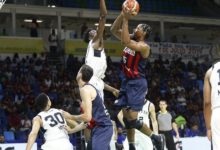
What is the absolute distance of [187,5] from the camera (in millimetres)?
35094

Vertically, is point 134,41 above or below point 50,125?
above

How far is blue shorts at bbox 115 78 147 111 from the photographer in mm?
9195

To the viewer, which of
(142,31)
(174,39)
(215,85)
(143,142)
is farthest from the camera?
(174,39)

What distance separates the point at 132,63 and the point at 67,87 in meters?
14.8

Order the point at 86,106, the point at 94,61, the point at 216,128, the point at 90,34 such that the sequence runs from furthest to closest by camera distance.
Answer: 1. the point at 90,34
2. the point at 94,61
3. the point at 86,106
4. the point at 216,128

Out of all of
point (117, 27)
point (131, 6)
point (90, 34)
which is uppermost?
point (131, 6)

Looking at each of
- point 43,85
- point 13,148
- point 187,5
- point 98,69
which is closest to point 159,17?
point 187,5

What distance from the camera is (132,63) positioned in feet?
30.2

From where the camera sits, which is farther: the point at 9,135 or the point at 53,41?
the point at 53,41

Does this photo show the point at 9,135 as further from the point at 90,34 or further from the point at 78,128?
the point at 78,128

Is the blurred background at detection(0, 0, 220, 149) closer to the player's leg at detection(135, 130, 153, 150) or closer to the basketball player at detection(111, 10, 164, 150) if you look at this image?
the player's leg at detection(135, 130, 153, 150)

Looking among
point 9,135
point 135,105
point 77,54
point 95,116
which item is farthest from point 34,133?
point 77,54

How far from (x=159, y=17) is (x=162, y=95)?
731 centimetres

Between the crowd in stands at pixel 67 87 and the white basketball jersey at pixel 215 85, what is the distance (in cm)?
1279
